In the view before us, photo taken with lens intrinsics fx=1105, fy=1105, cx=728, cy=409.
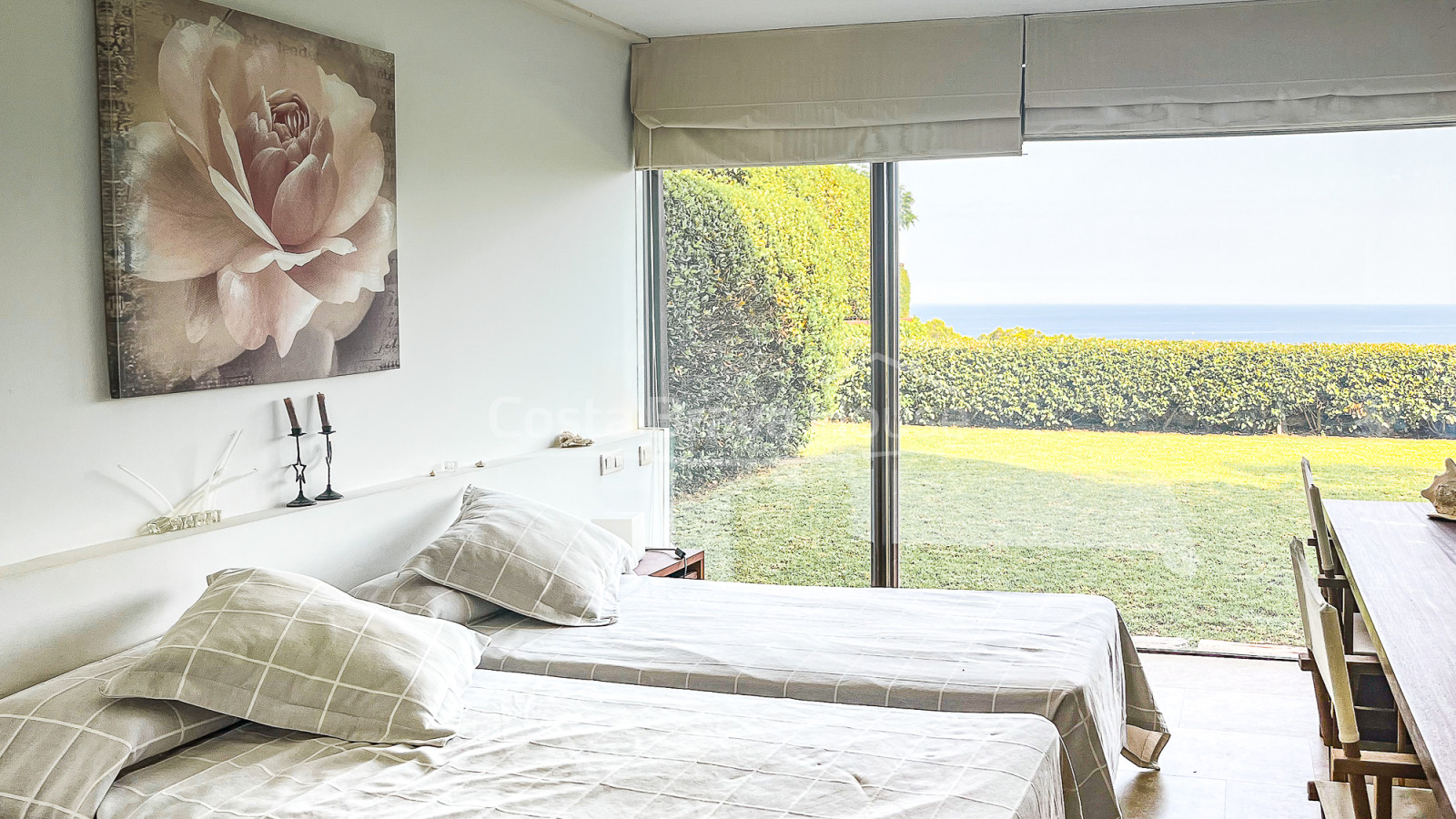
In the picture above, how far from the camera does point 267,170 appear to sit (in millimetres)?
2865

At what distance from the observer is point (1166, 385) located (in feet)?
14.2

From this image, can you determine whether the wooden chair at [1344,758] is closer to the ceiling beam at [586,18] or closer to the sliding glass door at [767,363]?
the sliding glass door at [767,363]

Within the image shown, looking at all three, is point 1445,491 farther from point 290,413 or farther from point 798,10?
point 290,413

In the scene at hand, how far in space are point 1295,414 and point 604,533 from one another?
2688 millimetres

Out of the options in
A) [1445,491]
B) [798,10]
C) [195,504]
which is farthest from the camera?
[798,10]

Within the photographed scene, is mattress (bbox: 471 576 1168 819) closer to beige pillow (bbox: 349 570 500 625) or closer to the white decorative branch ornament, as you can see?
beige pillow (bbox: 349 570 500 625)

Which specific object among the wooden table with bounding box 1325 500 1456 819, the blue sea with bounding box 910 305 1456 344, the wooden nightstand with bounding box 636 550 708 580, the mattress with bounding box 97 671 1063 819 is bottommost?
the wooden nightstand with bounding box 636 550 708 580

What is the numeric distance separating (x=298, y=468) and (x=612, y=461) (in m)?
1.59

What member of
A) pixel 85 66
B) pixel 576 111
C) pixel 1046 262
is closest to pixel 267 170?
pixel 85 66

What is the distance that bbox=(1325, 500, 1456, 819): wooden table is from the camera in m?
1.66

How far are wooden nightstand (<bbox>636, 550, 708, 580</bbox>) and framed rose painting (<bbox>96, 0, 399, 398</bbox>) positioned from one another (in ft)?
4.11

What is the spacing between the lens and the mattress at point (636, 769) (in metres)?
1.90

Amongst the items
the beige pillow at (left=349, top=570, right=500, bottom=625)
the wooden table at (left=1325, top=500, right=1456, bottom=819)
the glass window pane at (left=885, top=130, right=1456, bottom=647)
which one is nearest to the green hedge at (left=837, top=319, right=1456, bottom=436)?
the glass window pane at (left=885, top=130, right=1456, bottom=647)

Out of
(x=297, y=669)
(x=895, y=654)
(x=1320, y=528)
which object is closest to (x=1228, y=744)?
(x=1320, y=528)
